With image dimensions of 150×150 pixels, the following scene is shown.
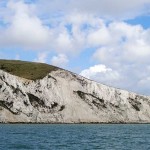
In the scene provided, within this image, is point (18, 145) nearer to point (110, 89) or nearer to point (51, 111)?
point (51, 111)

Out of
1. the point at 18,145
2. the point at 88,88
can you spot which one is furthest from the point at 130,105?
the point at 18,145

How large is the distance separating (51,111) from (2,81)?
17.5 meters

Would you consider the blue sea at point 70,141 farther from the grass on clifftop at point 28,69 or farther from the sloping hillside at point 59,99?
the grass on clifftop at point 28,69

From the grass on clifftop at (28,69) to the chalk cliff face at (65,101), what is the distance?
368 cm

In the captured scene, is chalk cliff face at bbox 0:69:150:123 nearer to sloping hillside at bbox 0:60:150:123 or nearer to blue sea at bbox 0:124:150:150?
sloping hillside at bbox 0:60:150:123

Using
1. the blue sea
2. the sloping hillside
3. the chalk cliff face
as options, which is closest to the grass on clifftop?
the sloping hillside

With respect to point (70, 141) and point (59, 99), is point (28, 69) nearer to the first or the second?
point (59, 99)

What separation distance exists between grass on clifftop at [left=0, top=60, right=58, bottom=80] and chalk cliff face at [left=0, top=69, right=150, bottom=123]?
3.68 meters

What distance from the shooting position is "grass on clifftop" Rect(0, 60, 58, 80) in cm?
15288

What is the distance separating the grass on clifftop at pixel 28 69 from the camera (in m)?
153

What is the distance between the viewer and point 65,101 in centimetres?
14688

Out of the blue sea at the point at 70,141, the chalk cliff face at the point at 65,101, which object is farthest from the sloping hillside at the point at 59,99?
the blue sea at the point at 70,141

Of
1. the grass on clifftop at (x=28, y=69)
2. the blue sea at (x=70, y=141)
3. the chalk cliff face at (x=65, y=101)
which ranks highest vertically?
the grass on clifftop at (x=28, y=69)

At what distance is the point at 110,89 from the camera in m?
160
